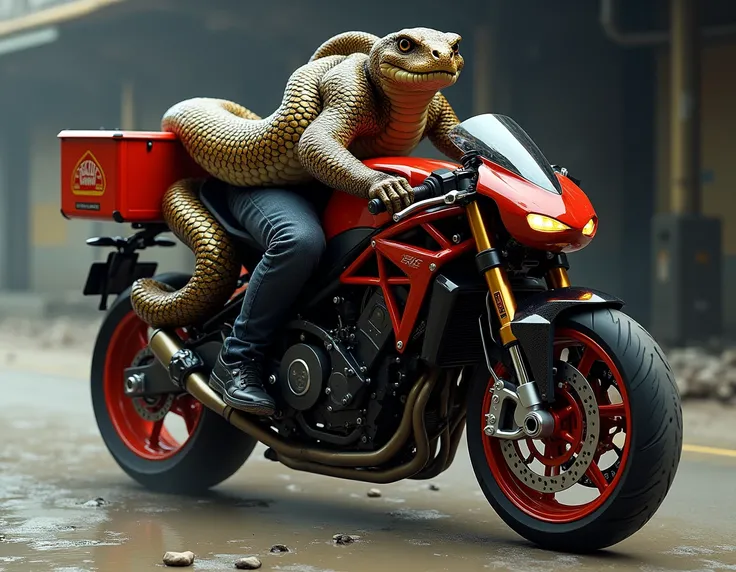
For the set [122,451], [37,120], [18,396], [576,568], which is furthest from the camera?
[37,120]

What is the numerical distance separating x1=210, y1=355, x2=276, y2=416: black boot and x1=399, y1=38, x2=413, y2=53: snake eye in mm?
1289

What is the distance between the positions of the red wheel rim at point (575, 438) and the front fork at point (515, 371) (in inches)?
3.4

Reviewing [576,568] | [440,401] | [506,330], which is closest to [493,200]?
[506,330]

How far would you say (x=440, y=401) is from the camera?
480 centimetres

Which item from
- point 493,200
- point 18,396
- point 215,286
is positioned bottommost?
point 18,396

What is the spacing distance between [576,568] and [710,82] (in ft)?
38.7

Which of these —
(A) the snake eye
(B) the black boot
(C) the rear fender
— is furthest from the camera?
(B) the black boot

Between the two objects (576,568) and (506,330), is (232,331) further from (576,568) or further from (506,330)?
(576,568)

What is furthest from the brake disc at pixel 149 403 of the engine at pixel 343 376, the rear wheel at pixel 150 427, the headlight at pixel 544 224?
the headlight at pixel 544 224

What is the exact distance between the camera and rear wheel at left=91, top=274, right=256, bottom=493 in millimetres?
5703

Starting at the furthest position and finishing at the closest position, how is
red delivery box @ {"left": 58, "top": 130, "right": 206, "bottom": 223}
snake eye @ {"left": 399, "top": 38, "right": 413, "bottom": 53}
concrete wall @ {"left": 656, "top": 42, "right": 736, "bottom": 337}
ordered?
concrete wall @ {"left": 656, "top": 42, "right": 736, "bottom": 337}
red delivery box @ {"left": 58, "top": 130, "right": 206, "bottom": 223}
snake eye @ {"left": 399, "top": 38, "right": 413, "bottom": 53}

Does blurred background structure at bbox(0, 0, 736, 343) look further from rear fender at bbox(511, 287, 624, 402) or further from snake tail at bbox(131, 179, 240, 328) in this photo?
rear fender at bbox(511, 287, 624, 402)

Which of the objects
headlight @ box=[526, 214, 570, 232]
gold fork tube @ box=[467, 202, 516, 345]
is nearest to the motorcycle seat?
gold fork tube @ box=[467, 202, 516, 345]

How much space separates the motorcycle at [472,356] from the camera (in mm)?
4312
